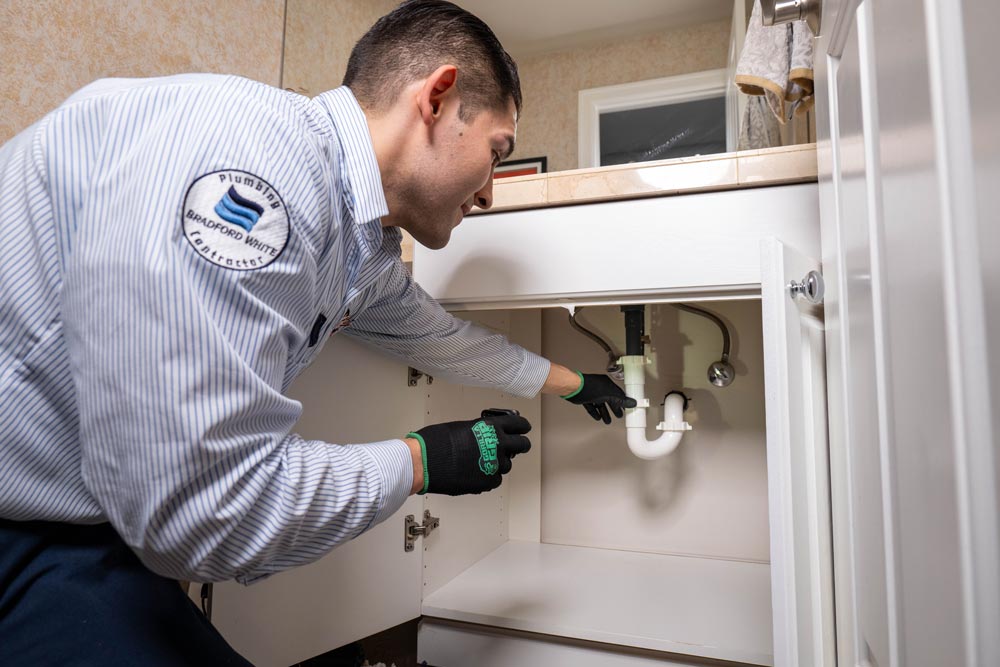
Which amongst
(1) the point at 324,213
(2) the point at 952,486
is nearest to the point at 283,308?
(1) the point at 324,213

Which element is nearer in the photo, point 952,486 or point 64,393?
point 952,486

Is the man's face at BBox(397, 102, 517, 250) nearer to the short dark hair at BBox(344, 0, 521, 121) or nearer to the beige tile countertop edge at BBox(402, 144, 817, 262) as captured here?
the short dark hair at BBox(344, 0, 521, 121)

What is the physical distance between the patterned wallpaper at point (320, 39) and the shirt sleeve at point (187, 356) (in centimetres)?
125

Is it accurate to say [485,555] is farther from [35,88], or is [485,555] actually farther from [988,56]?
[988,56]

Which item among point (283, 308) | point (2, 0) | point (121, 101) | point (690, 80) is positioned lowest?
point (283, 308)

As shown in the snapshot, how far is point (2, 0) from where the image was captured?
2.85 feet

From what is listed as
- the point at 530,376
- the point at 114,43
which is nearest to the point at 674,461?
the point at 530,376

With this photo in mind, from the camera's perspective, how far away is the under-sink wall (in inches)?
57.4

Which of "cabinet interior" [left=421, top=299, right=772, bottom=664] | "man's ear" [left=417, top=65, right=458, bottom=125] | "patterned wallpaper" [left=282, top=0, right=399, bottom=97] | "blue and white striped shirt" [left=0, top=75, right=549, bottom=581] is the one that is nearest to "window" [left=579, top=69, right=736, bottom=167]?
"patterned wallpaper" [left=282, top=0, right=399, bottom=97]

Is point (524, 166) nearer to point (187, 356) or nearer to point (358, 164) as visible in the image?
point (358, 164)

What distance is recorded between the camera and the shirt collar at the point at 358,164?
652mm

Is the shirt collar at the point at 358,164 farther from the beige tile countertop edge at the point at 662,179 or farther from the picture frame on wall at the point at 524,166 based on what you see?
the picture frame on wall at the point at 524,166

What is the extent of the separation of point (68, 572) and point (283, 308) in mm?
302

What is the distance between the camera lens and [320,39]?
1.84 metres
